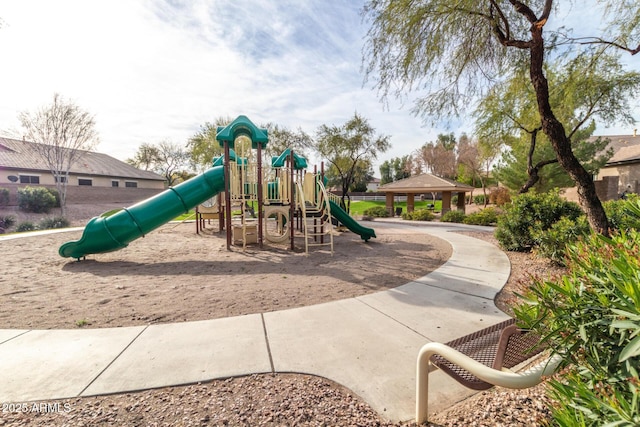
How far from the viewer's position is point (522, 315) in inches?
60.1

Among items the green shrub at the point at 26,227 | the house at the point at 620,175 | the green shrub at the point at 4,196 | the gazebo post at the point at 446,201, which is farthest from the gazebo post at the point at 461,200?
the green shrub at the point at 4,196

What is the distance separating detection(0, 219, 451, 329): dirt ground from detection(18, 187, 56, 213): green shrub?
15.0 metres

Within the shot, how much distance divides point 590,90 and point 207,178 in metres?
13.4

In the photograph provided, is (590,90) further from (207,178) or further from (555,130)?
(207,178)

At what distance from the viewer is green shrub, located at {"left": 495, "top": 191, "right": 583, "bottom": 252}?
7281 millimetres

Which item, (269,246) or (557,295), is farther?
(269,246)

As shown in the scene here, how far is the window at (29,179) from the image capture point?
2378 centimetres

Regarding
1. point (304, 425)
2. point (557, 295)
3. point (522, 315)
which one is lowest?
point (304, 425)

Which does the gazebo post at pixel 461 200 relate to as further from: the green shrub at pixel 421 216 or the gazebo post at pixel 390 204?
the gazebo post at pixel 390 204

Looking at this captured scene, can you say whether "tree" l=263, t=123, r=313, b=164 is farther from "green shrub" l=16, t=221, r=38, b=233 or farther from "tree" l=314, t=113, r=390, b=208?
"green shrub" l=16, t=221, r=38, b=233

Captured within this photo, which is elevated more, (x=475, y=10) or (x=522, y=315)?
(x=475, y=10)

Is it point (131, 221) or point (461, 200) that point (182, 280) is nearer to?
point (131, 221)

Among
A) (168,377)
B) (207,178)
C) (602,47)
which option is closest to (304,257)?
(207,178)

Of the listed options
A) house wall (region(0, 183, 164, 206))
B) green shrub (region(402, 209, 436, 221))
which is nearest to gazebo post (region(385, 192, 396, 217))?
green shrub (region(402, 209, 436, 221))
